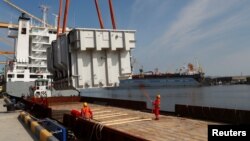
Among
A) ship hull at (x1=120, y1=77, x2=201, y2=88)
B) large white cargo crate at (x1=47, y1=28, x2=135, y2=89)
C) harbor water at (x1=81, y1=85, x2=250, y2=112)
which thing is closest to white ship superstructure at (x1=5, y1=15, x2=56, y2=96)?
harbor water at (x1=81, y1=85, x2=250, y2=112)

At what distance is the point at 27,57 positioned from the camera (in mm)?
65750

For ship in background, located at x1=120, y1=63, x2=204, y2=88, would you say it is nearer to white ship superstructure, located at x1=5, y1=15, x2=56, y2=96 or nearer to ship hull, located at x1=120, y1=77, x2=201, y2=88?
ship hull, located at x1=120, y1=77, x2=201, y2=88

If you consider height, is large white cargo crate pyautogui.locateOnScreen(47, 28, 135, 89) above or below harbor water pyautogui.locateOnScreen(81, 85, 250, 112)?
above

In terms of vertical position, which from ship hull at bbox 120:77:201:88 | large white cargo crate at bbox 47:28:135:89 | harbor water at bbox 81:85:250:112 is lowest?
harbor water at bbox 81:85:250:112

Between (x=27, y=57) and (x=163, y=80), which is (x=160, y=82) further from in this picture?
(x=27, y=57)

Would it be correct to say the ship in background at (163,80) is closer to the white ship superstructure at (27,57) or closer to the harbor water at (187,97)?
the harbor water at (187,97)

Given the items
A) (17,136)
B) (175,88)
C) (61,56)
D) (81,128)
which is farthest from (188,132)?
(175,88)

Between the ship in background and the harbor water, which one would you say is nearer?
the harbor water

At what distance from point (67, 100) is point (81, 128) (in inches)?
634

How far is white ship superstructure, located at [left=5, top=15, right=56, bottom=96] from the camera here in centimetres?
5722

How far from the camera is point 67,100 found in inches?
1107

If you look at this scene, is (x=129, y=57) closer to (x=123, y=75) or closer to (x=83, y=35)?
(x=123, y=75)

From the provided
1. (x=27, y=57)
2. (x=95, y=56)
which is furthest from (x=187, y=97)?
(x=95, y=56)

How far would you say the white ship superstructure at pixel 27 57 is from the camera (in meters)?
57.2
